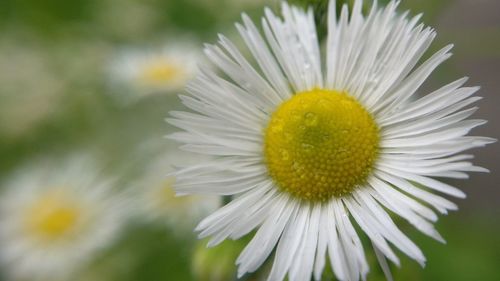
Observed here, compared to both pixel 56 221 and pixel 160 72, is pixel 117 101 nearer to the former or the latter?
pixel 160 72

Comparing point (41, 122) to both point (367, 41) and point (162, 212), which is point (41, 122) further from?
point (367, 41)

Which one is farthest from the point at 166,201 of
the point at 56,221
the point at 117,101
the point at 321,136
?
the point at 321,136

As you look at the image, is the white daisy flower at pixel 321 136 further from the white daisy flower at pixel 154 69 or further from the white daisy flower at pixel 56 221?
the white daisy flower at pixel 154 69

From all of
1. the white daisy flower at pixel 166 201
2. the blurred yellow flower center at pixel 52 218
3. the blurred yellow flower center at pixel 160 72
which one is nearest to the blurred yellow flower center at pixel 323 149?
the white daisy flower at pixel 166 201

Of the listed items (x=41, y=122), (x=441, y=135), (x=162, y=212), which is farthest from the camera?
(x=41, y=122)

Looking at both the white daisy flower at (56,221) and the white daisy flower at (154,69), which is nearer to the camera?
the white daisy flower at (56,221)

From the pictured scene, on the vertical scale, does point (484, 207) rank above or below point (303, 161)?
below

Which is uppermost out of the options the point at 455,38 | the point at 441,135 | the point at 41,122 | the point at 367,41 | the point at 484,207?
the point at 41,122

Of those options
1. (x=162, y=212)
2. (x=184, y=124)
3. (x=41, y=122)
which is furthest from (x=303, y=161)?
(x=41, y=122)
